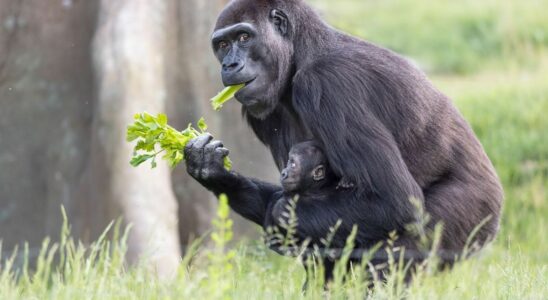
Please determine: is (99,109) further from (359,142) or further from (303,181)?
(359,142)

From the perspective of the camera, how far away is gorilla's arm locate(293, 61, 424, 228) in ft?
15.7

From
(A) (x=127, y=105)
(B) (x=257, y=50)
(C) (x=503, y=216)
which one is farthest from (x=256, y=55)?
(C) (x=503, y=216)

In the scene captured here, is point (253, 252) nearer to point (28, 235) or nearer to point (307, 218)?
point (307, 218)

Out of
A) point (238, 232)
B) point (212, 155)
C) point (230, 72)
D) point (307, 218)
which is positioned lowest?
point (238, 232)

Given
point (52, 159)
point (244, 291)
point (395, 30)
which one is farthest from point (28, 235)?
point (395, 30)

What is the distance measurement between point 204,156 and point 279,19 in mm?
887

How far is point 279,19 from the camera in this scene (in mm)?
5379

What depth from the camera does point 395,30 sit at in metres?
15.3

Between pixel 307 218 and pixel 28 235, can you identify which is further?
pixel 28 235

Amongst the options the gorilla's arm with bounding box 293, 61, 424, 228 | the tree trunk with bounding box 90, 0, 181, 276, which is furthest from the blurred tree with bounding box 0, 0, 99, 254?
the gorilla's arm with bounding box 293, 61, 424, 228

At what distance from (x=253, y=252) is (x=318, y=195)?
2.35 feet

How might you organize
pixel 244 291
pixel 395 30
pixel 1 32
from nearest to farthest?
pixel 244 291 < pixel 1 32 < pixel 395 30

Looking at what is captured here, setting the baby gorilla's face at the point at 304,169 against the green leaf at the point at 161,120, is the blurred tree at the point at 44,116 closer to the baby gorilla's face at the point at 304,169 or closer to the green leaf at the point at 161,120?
the green leaf at the point at 161,120

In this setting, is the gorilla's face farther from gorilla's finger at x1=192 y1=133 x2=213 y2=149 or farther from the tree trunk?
the tree trunk
